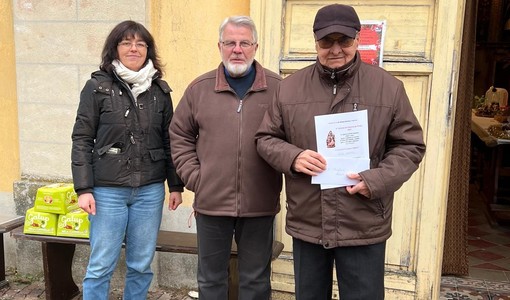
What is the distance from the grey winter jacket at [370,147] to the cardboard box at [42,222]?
1942mm

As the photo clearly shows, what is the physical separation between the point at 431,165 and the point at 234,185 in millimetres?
1358

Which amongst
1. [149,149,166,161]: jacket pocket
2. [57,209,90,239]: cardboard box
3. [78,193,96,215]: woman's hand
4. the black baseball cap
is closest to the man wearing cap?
the black baseball cap

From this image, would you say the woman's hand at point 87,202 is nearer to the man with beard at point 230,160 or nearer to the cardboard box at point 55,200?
the man with beard at point 230,160

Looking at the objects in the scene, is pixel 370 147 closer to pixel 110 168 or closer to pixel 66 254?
pixel 110 168

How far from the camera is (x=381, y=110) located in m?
2.27

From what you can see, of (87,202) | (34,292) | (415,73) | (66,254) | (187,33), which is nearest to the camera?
(87,202)

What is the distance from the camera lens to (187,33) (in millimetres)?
3719

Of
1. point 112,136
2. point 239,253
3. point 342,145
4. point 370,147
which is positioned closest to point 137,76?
point 112,136

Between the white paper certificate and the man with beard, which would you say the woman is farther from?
the white paper certificate

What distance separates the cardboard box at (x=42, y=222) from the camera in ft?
11.8

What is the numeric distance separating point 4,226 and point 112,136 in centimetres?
154

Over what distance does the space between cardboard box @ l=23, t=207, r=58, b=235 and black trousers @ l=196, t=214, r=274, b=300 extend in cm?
132

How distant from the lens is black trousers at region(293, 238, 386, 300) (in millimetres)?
2371

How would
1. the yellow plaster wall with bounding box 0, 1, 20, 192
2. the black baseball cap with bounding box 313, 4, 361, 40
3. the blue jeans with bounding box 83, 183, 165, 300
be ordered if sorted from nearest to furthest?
the black baseball cap with bounding box 313, 4, 361, 40 → the blue jeans with bounding box 83, 183, 165, 300 → the yellow plaster wall with bounding box 0, 1, 20, 192
